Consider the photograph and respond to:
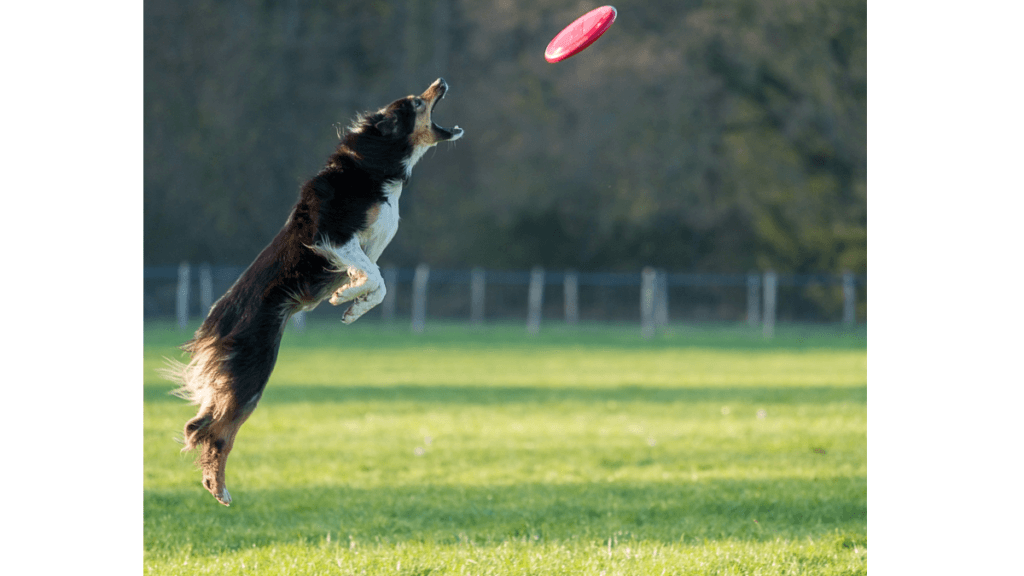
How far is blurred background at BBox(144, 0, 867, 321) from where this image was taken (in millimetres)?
31406

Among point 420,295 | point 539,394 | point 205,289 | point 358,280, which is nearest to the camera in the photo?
point 358,280

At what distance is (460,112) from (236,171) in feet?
24.9

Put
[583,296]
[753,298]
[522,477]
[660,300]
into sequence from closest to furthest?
[522,477] → [660,300] → [753,298] → [583,296]

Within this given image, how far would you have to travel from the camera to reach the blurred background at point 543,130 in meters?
31.4

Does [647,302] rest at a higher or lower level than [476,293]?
lower

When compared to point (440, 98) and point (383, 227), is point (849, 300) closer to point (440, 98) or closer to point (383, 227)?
point (440, 98)

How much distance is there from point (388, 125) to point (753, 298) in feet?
95.1

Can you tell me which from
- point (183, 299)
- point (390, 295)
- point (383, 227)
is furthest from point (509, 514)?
point (390, 295)

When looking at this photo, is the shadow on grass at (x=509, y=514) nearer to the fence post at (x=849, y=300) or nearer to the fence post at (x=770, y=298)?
the fence post at (x=770, y=298)

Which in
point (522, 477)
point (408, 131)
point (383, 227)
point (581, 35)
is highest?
point (581, 35)

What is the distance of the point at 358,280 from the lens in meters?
3.75

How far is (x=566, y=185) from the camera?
34750 mm

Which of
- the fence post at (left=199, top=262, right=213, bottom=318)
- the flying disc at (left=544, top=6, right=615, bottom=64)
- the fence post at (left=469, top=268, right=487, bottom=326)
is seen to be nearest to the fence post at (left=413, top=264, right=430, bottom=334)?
the fence post at (left=469, top=268, right=487, bottom=326)

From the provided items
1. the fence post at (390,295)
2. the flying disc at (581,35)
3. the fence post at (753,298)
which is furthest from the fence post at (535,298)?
the flying disc at (581,35)
